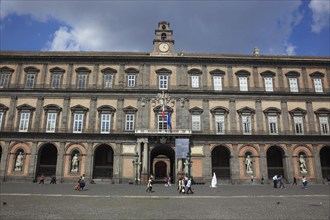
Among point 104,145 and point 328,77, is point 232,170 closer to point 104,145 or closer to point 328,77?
point 104,145

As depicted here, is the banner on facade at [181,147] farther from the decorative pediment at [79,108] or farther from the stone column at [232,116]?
the decorative pediment at [79,108]

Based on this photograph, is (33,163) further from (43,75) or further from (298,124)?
(298,124)

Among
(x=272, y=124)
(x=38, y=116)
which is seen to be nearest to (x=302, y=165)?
(x=272, y=124)

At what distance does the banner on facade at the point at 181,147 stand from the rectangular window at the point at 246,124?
7.83m

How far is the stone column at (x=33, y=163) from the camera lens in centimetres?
3269

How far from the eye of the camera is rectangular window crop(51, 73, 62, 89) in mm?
35953

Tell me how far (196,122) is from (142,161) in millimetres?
8381

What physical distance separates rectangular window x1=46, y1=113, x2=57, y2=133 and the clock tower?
50.6 feet

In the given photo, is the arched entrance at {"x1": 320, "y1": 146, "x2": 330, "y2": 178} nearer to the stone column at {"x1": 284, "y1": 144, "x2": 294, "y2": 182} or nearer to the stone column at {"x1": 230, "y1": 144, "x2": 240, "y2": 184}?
the stone column at {"x1": 284, "y1": 144, "x2": 294, "y2": 182}

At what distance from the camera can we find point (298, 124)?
35188 millimetres

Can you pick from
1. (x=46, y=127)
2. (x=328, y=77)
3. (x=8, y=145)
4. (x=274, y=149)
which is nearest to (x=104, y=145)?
(x=46, y=127)

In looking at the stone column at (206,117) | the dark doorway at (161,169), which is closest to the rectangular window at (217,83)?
the stone column at (206,117)

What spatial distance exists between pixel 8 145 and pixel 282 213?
106 ft

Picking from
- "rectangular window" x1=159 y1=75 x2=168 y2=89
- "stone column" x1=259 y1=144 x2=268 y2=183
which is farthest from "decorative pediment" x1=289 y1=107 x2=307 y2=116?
"rectangular window" x1=159 y1=75 x2=168 y2=89
